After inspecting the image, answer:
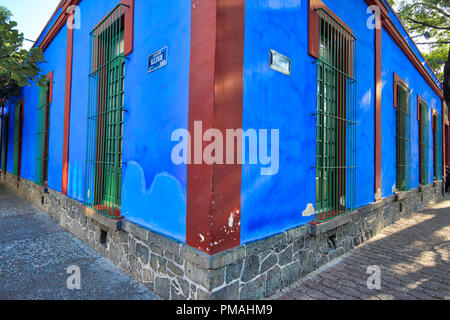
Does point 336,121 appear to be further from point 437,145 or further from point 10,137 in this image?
point 10,137

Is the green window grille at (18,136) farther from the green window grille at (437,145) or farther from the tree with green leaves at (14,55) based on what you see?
the green window grille at (437,145)

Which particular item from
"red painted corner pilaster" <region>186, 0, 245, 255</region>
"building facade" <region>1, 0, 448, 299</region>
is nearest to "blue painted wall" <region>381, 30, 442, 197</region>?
"building facade" <region>1, 0, 448, 299</region>

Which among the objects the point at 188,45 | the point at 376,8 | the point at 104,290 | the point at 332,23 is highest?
the point at 376,8

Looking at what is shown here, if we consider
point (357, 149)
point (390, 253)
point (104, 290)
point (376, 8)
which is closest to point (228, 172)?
point (104, 290)

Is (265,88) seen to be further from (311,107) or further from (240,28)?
(311,107)

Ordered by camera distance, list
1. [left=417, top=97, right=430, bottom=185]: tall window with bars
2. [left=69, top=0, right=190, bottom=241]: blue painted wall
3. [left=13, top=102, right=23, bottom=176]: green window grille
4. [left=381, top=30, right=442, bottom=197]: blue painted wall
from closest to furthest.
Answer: [left=69, top=0, right=190, bottom=241]: blue painted wall < [left=381, top=30, right=442, bottom=197]: blue painted wall < [left=417, top=97, right=430, bottom=185]: tall window with bars < [left=13, top=102, right=23, bottom=176]: green window grille

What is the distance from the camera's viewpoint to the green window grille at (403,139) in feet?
21.9

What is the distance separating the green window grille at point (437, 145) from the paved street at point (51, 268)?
495 inches

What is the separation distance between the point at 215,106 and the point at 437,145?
12676mm

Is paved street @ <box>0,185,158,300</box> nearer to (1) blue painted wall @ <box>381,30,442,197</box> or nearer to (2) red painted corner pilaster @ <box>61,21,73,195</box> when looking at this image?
(2) red painted corner pilaster @ <box>61,21,73,195</box>

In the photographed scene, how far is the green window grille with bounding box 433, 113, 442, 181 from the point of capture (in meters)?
10.4

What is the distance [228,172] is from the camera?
2.33 m

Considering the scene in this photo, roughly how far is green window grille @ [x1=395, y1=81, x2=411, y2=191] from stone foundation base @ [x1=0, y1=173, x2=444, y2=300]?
259 centimetres

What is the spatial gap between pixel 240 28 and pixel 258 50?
0.33 meters
